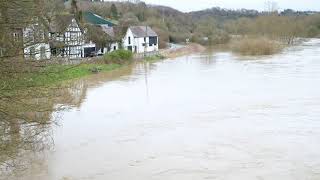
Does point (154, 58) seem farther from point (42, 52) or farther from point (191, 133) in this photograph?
point (42, 52)

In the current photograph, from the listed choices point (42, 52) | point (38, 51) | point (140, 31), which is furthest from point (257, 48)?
point (38, 51)

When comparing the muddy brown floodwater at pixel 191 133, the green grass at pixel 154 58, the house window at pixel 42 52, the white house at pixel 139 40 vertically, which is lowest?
the muddy brown floodwater at pixel 191 133

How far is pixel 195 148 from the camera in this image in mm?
11977

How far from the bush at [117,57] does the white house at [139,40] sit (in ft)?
24.6

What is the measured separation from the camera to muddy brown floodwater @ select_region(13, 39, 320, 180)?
407 inches

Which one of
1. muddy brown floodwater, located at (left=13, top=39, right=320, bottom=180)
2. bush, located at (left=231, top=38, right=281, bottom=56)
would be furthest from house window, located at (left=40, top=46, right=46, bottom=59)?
bush, located at (left=231, top=38, right=281, bottom=56)

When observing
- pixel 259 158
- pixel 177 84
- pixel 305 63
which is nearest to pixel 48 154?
pixel 259 158

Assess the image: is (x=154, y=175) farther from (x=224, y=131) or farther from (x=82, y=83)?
(x=82, y=83)

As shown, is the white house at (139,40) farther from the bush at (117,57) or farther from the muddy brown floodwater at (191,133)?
the muddy brown floodwater at (191,133)

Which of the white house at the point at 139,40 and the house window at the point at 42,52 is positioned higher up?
the white house at the point at 139,40

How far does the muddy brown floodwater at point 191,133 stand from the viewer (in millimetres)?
10328

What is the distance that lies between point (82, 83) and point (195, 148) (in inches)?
568

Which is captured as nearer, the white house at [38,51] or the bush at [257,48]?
the white house at [38,51]

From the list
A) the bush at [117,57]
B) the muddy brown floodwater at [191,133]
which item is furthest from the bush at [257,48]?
the muddy brown floodwater at [191,133]
